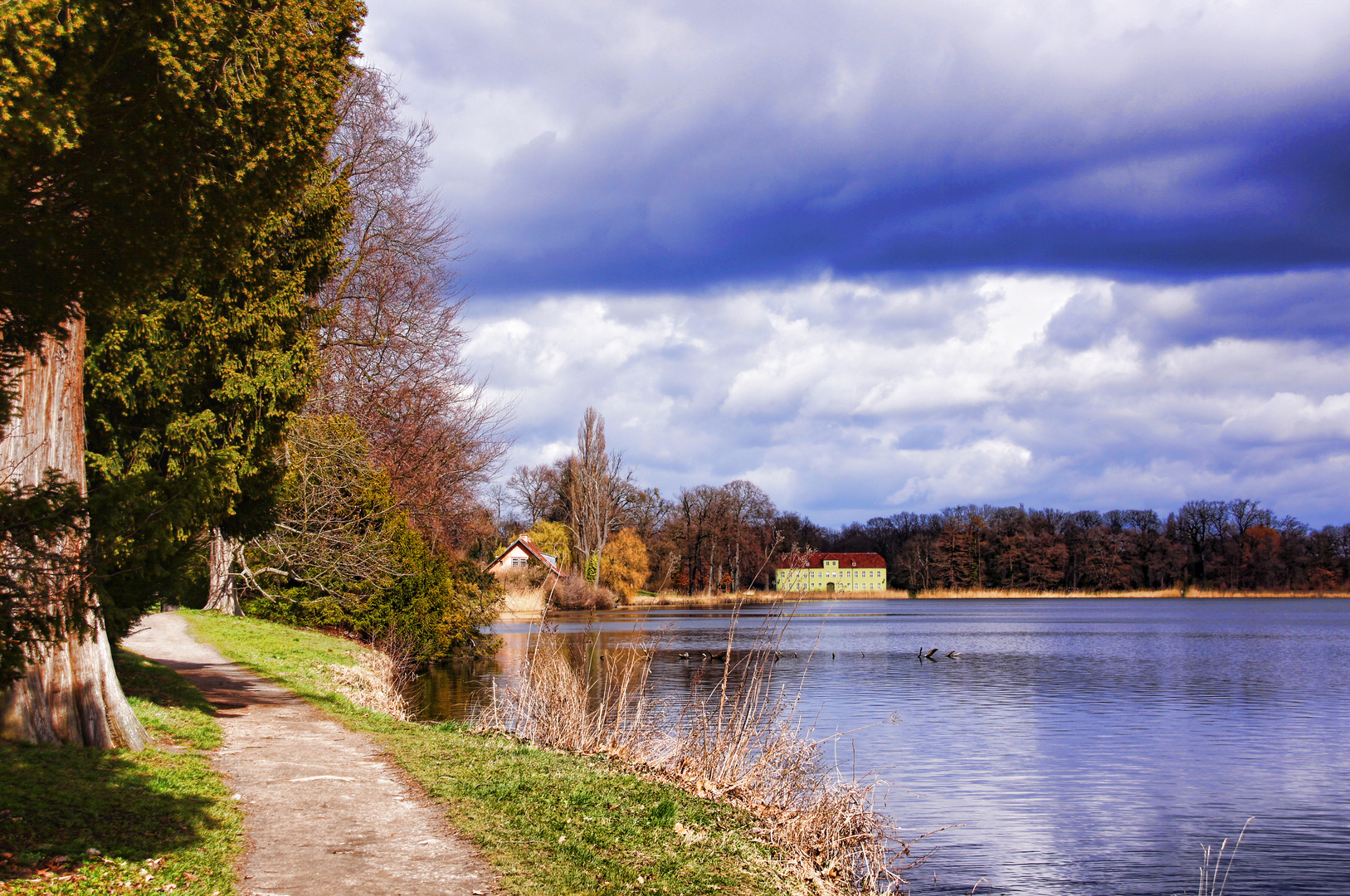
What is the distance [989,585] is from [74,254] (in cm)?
11207

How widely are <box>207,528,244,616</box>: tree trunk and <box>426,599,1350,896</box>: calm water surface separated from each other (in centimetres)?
558

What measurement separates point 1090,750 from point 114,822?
15350 millimetres

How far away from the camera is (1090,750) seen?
55.5ft

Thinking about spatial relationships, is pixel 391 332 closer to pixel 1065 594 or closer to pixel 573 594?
pixel 573 594

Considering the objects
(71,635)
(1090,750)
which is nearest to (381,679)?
(71,635)

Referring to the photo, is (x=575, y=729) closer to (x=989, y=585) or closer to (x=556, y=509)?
(x=556, y=509)

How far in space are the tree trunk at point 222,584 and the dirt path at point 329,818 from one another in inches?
471

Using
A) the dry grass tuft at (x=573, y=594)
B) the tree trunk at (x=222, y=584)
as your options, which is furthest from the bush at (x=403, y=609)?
the dry grass tuft at (x=573, y=594)

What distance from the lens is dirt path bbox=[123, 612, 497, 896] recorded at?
232 inches

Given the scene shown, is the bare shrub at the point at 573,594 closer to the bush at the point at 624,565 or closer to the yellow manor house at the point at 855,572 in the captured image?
the bush at the point at 624,565

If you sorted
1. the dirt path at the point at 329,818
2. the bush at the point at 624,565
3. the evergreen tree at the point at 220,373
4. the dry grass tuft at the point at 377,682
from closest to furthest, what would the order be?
1. the dirt path at the point at 329,818
2. the evergreen tree at the point at 220,373
3. the dry grass tuft at the point at 377,682
4. the bush at the point at 624,565

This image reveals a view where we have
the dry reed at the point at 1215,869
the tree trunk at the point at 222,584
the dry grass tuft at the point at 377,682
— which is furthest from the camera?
the tree trunk at the point at 222,584

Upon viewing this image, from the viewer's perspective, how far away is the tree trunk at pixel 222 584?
2358 cm

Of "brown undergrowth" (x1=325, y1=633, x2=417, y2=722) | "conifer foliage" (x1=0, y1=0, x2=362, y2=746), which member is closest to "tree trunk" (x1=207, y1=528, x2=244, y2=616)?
"brown undergrowth" (x1=325, y1=633, x2=417, y2=722)
